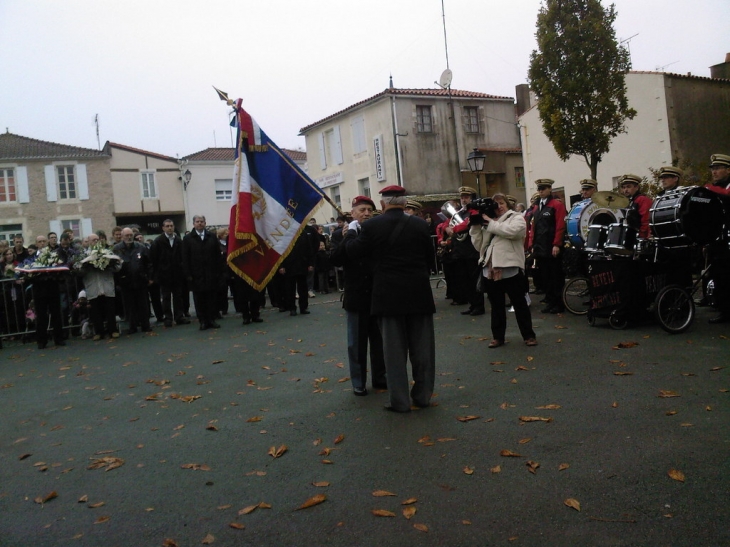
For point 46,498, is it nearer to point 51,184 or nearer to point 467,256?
point 467,256

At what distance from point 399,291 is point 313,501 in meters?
2.22

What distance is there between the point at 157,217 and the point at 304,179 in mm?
38050

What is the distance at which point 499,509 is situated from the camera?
12.4ft

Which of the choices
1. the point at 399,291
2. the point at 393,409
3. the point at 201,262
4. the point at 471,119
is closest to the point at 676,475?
the point at 393,409

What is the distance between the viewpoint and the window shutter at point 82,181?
43156mm

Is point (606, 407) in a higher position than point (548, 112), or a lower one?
lower

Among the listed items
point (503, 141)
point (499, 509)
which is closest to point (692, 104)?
point (503, 141)

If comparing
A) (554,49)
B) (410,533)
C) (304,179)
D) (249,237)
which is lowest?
(410,533)

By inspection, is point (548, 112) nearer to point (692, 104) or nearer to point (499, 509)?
point (692, 104)

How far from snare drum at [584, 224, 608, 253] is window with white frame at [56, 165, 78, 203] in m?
40.0

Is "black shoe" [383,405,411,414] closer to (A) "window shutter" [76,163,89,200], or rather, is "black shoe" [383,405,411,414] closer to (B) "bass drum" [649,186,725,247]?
(B) "bass drum" [649,186,725,247]

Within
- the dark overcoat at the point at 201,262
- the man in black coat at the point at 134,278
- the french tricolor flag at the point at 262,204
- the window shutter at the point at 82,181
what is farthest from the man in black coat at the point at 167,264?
the window shutter at the point at 82,181

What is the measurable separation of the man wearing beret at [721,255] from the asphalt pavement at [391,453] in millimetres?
556

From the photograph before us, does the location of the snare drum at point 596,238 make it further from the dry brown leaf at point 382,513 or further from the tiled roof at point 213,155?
the tiled roof at point 213,155
